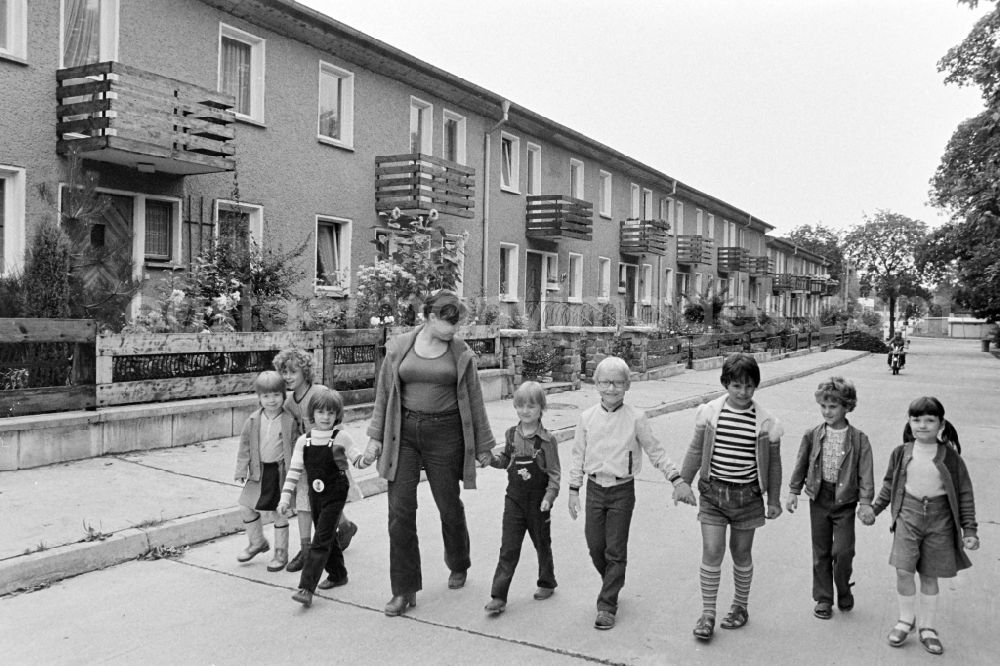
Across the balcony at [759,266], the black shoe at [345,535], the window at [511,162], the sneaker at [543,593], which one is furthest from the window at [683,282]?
the sneaker at [543,593]

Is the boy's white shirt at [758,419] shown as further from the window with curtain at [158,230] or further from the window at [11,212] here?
the window with curtain at [158,230]

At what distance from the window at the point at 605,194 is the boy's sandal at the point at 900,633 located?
85.7 feet

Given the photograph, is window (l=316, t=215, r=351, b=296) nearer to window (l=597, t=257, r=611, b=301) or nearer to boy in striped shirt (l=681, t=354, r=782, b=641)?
boy in striped shirt (l=681, t=354, r=782, b=641)

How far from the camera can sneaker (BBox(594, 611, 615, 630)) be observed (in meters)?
4.43

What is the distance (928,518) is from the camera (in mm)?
4297

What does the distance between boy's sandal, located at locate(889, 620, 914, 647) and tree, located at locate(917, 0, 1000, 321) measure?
1226cm

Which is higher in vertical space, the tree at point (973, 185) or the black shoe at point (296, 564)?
the tree at point (973, 185)

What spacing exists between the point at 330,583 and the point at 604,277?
2540 centimetres

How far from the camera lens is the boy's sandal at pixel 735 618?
4.48 metres

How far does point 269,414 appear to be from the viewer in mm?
5461

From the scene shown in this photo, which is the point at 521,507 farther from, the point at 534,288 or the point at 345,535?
the point at 534,288

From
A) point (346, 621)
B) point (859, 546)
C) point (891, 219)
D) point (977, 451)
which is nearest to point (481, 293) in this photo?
point (977, 451)

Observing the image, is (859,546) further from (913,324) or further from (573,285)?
(913,324)

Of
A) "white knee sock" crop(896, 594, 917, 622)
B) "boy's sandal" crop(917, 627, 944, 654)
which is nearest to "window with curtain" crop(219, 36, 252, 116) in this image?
"white knee sock" crop(896, 594, 917, 622)
